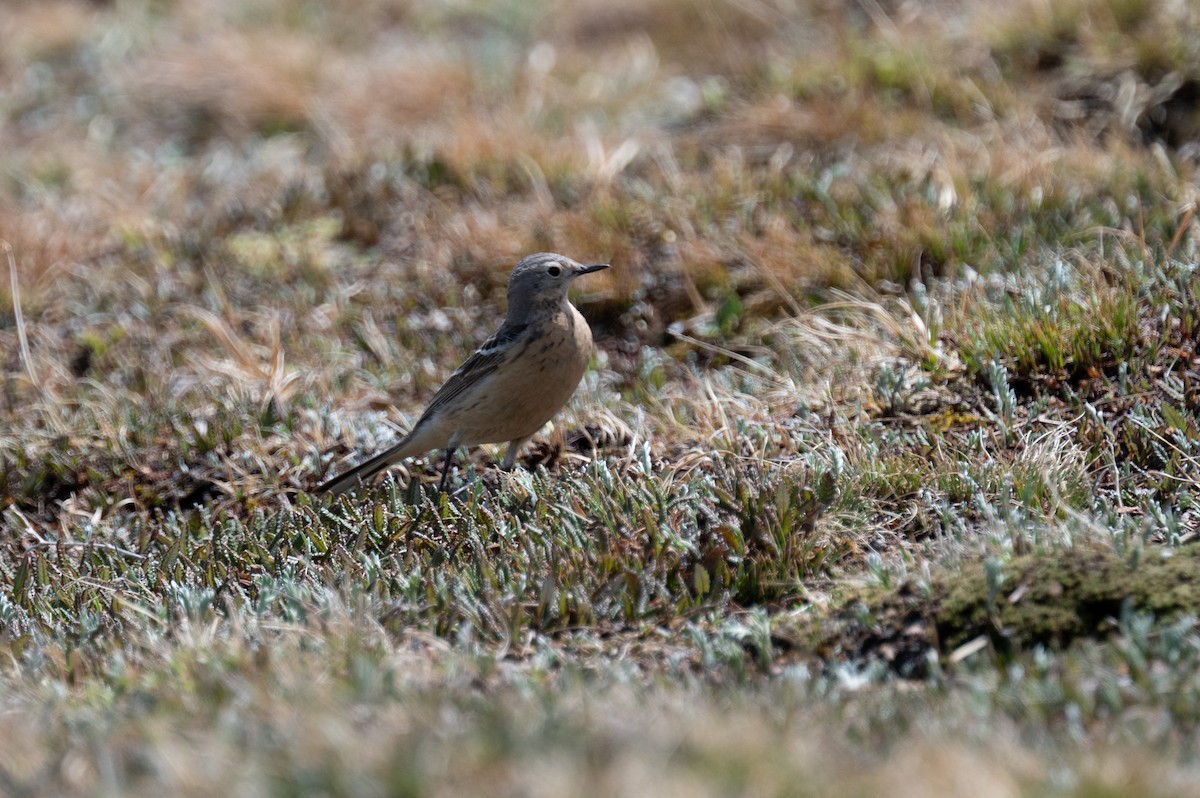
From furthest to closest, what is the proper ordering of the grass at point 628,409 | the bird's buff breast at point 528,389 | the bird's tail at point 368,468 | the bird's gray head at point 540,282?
the bird's gray head at point 540,282 → the bird's tail at point 368,468 → the bird's buff breast at point 528,389 → the grass at point 628,409

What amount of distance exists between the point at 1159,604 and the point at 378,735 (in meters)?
2.58

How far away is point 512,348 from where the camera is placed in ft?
22.1

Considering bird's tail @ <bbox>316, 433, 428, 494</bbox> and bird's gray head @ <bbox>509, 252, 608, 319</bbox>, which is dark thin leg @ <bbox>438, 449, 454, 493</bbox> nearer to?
bird's tail @ <bbox>316, 433, 428, 494</bbox>

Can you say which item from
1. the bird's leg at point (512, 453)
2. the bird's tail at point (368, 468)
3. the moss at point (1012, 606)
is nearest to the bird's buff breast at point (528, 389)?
the bird's leg at point (512, 453)

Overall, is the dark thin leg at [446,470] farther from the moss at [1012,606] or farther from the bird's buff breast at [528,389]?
the moss at [1012,606]

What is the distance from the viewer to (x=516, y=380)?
655 centimetres

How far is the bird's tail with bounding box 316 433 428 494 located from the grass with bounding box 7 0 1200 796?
0.16m

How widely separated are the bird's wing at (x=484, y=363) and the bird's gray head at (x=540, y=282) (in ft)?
0.45

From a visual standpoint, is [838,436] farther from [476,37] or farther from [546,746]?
[476,37]

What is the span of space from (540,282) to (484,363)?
1.81 ft

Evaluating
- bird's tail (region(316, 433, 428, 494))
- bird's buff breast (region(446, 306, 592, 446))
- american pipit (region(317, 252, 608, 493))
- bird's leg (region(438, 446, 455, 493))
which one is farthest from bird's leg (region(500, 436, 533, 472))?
bird's tail (region(316, 433, 428, 494))

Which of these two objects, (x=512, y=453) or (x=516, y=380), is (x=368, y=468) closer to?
(x=512, y=453)

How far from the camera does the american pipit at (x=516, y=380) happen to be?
21.5 feet

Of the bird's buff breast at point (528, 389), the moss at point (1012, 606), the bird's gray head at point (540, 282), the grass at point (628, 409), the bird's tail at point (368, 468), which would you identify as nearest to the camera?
the grass at point (628, 409)
